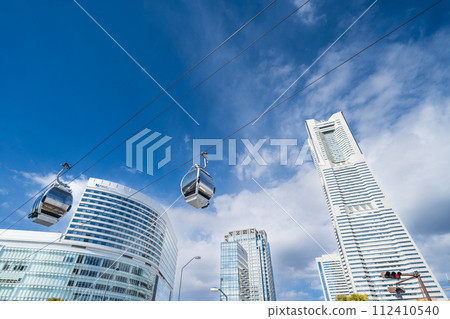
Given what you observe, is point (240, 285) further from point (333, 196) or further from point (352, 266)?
point (333, 196)

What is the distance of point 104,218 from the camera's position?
81.1m

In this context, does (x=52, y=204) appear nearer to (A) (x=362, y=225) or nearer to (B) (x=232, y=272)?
(B) (x=232, y=272)

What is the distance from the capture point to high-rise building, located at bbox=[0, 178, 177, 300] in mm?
62375

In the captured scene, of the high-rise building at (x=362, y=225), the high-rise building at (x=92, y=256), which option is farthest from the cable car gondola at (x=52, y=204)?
the high-rise building at (x=362, y=225)

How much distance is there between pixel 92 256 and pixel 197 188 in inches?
3303

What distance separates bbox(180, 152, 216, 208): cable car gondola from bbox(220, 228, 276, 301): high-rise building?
502 feet

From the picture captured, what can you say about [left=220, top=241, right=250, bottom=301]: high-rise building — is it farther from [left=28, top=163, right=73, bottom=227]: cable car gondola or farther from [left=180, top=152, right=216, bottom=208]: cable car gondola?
[left=180, top=152, right=216, bottom=208]: cable car gondola

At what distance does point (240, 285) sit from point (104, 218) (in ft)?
207

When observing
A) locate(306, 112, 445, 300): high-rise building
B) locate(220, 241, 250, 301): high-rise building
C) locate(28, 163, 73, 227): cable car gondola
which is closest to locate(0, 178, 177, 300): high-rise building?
locate(220, 241, 250, 301): high-rise building

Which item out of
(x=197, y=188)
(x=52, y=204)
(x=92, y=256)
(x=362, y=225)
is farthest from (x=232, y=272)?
(x=197, y=188)

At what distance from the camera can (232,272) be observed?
9569cm

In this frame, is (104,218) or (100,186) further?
(100,186)
